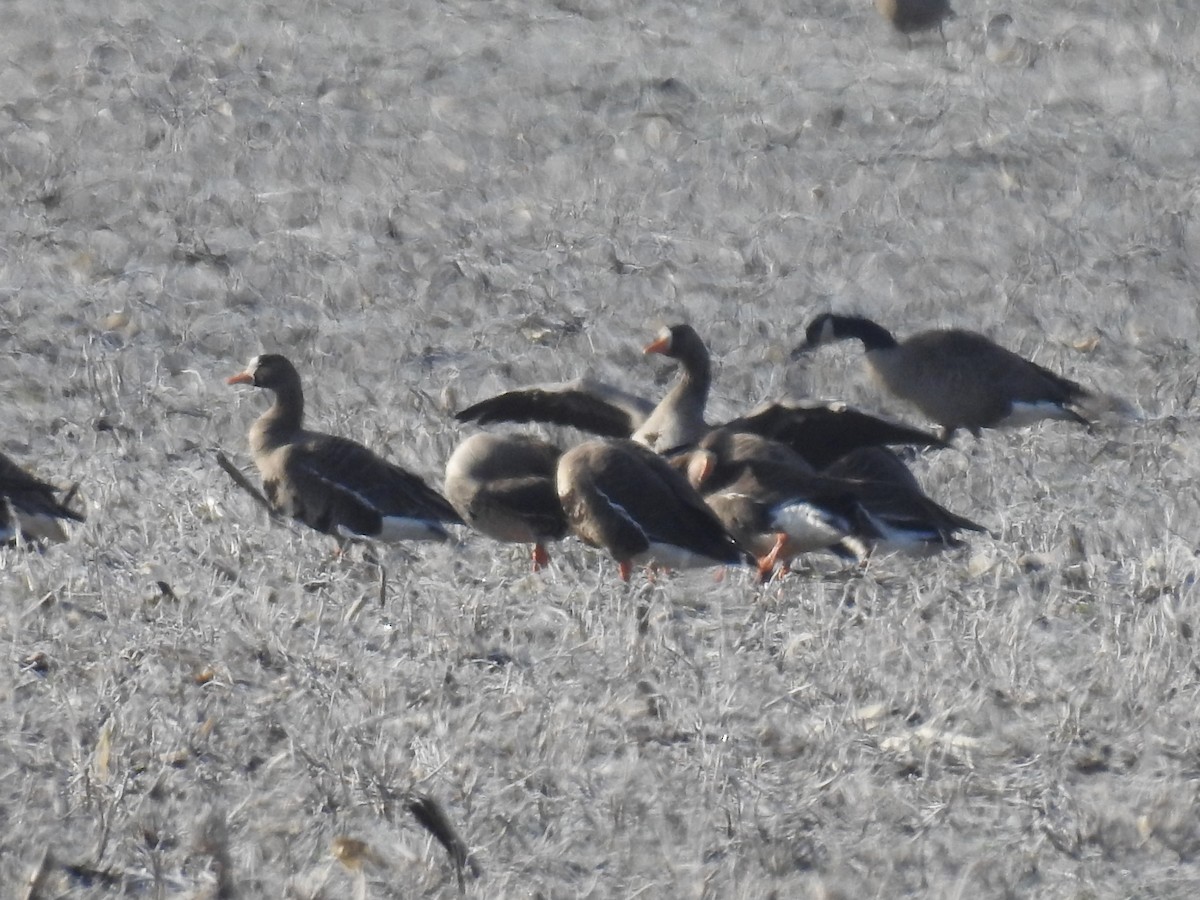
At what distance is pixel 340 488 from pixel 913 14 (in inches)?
383

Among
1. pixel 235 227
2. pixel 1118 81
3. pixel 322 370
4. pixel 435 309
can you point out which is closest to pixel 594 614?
pixel 322 370

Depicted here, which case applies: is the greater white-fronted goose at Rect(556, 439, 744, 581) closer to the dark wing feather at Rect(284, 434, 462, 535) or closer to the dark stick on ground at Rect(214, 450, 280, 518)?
the dark wing feather at Rect(284, 434, 462, 535)

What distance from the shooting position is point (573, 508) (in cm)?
840

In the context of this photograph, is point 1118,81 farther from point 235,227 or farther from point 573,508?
point 573,508

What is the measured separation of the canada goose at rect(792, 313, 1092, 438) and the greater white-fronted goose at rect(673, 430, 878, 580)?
6.50 feet

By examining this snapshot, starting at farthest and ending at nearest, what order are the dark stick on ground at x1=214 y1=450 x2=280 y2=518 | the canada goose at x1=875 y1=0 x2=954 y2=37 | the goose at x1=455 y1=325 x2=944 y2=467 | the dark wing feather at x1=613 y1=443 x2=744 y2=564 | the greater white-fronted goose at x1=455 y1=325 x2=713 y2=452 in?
1. the canada goose at x1=875 y1=0 x2=954 y2=37
2. the greater white-fronted goose at x1=455 y1=325 x2=713 y2=452
3. the goose at x1=455 y1=325 x2=944 y2=467
4. the dark stick on ground at x1=214 y1=450 x2=280 y2=518
5. the dark wing feather at x1=613 y1=443 x2=744 y2=564

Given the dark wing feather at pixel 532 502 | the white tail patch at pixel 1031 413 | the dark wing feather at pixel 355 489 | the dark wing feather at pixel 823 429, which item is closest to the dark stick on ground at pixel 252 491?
the dark wing feather at pixel 355 489

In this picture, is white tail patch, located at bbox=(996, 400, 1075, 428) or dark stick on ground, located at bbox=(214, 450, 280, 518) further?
white tail patch, located at bbox=(996, 400, 1075, 428)

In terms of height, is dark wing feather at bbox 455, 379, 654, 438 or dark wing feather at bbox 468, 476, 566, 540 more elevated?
dark wing feather at bbox 468, 476, 566, 540

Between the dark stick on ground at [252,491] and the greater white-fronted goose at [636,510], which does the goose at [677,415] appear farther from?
the dark stick on ground at [252,491]

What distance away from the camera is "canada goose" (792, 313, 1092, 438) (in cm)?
1048

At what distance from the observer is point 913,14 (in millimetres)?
16656

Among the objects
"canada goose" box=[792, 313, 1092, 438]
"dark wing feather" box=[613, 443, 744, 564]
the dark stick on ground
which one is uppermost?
"dark wing feather" box=[613, 443, 744, 564]

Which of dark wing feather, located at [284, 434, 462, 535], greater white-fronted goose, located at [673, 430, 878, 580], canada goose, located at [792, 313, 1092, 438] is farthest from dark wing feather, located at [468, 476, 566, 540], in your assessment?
canada goose, located at [792, 313, 1092, 438]
